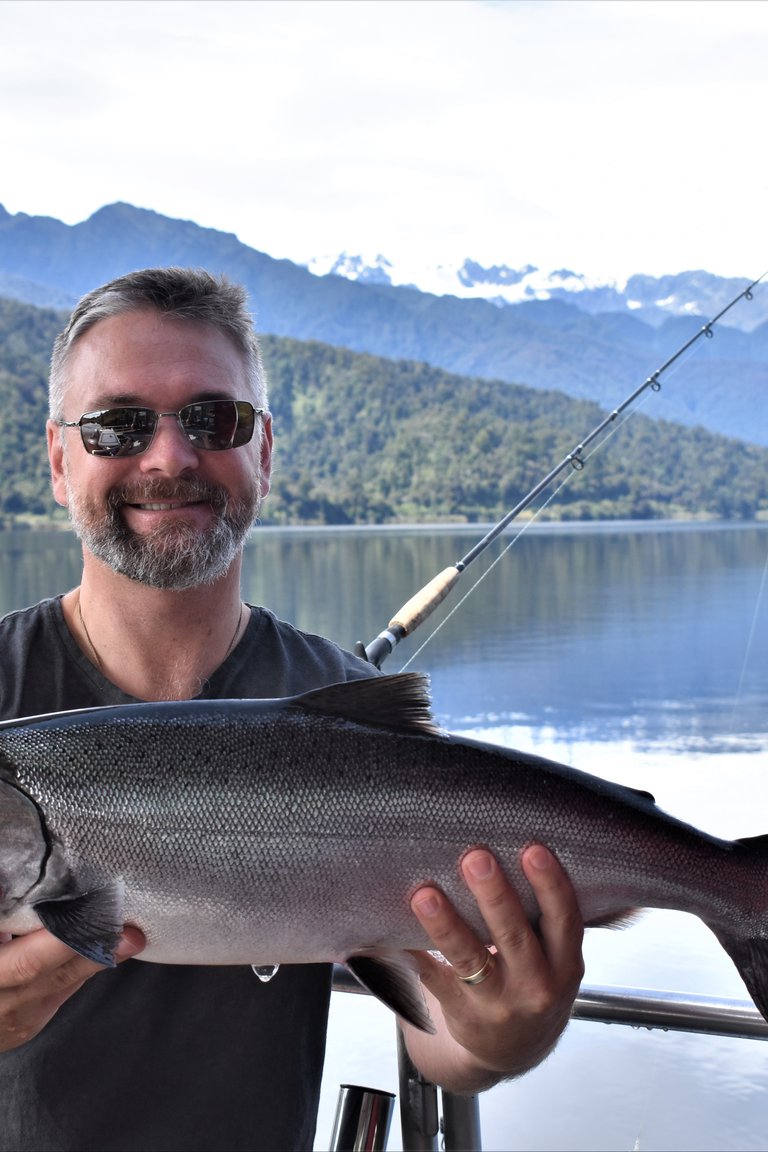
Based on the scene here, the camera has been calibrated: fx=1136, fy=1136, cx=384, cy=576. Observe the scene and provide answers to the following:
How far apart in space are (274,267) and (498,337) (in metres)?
35.6

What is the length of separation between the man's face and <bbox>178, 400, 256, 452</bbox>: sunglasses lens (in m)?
0.02

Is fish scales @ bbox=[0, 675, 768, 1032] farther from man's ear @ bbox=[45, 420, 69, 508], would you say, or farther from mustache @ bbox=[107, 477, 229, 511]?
man's ear @ bbox=[45, 420, 69, 508]

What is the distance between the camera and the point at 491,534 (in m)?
4.39

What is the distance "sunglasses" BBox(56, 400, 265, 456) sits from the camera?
231 centimetres

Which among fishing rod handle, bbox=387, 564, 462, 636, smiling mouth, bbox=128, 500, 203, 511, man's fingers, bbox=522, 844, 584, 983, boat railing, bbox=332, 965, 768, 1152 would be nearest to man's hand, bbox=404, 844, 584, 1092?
man's fingers, bbox=522, 844, 584, 983

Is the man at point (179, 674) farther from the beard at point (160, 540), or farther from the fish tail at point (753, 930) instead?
the fish tail at point (753, 930)

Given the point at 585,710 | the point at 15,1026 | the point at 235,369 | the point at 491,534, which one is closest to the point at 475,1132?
the point at 15,1026

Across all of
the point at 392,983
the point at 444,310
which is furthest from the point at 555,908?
the point at 444,310

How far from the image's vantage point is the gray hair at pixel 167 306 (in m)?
2.42

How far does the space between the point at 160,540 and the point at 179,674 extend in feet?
0.95

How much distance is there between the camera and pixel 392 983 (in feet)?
6.00

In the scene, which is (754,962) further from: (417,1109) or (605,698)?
(605,698)

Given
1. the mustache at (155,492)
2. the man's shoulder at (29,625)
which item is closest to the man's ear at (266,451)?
the mustache at (155,492)

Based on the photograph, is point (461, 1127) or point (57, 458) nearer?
point (461, 1127)
